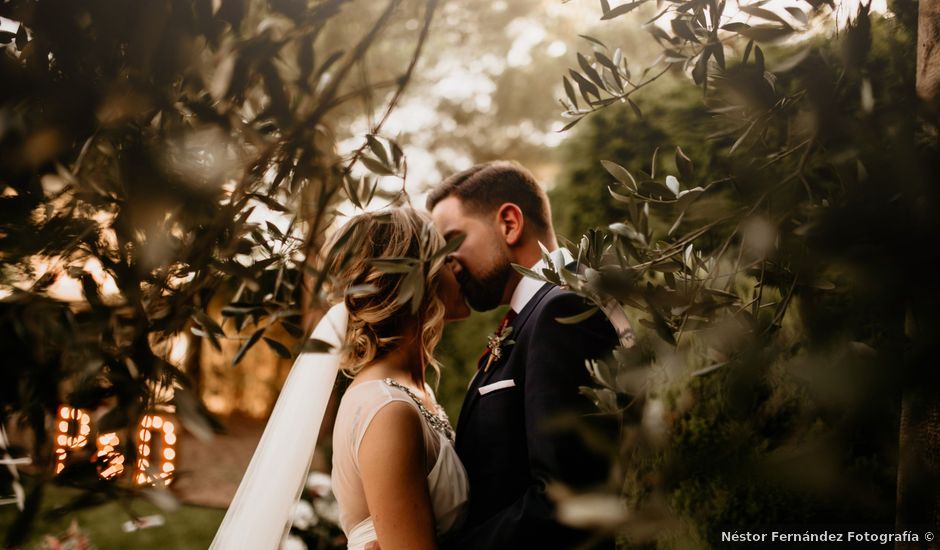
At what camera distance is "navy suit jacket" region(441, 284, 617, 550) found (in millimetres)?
1873

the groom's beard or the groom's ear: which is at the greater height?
the groom's ear

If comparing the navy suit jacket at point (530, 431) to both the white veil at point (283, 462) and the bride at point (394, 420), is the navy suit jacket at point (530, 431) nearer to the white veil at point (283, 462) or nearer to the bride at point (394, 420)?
the bride at point (394, 420)

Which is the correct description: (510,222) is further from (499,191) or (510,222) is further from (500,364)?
(500,364)

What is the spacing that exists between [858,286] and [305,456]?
2418 millimetres

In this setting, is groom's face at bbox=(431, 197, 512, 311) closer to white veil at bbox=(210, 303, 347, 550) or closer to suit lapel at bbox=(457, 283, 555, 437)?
suit lapel at bbox=(457, 283, 555, 437)

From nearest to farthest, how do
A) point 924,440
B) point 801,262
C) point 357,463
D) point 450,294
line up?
point 801,262
point 924,440
point 357,463
point 450,294

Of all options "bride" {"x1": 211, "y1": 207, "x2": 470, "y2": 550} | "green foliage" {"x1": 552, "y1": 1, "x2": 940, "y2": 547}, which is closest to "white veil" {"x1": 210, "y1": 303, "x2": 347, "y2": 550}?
"bride" {"x1": 211, "y1": 207, "x2": 470, "y2": 550}

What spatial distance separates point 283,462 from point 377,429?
0.80 metres

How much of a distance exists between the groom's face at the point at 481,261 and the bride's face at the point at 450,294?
36 mm

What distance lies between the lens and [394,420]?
1.99 m

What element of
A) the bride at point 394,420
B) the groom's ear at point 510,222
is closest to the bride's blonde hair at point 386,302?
the bride at point 394,420

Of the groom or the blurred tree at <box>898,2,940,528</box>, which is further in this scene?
the groom

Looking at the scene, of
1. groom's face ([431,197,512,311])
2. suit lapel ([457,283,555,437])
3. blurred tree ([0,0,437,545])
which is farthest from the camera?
groom's face ([431,197,512,311])

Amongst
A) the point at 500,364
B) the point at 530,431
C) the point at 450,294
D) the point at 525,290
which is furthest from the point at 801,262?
the point at 450,294
